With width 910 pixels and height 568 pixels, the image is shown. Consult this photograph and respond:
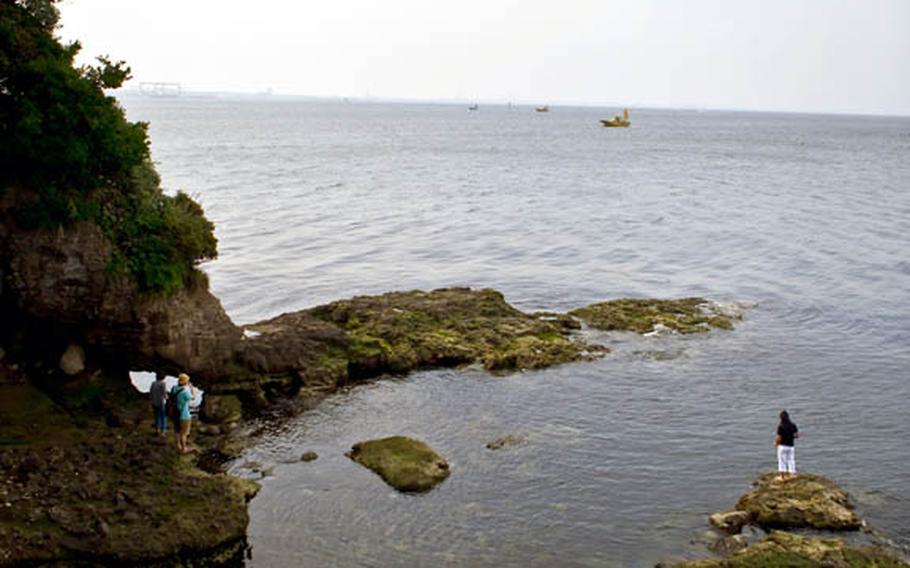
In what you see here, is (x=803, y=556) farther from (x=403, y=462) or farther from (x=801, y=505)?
(x=403, y=462)

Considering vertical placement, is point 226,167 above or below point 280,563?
above

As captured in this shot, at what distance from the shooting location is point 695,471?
1116 inches

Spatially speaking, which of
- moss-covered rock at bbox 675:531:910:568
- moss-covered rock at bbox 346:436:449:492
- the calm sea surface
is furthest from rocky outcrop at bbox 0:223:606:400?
moss-covered rock at bbox 675:531:910:568

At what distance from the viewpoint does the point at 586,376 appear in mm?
37344

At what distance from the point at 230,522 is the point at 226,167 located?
10662 cm

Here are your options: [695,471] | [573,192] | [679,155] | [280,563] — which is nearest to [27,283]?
[280,563]

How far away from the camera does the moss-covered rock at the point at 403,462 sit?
26.8m

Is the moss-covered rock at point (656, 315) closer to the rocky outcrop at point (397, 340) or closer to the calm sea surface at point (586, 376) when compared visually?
the calm sea surface at point (586, 376)

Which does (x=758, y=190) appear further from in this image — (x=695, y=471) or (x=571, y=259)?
(x=695, y=471)

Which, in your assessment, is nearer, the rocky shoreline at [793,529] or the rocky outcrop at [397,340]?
the rocky shoreline at [793,529]

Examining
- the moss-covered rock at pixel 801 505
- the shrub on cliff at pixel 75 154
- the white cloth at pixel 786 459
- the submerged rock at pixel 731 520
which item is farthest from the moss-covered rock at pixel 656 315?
the shrub on cliff at pixel 75 154

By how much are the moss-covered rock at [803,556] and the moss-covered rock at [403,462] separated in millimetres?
8316

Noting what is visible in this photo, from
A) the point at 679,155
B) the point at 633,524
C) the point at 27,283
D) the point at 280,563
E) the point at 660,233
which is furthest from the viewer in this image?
the point at 679,155

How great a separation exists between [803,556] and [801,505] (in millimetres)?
3966
